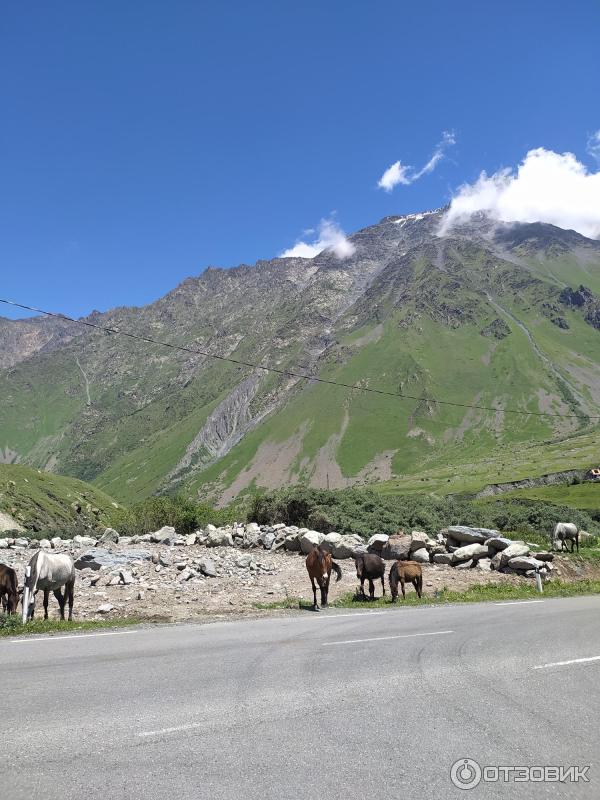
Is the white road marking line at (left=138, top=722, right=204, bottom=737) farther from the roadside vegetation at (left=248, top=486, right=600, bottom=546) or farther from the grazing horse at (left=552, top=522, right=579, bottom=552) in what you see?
the grazing horse at (left=552, top=522, right=579, bottom=552)

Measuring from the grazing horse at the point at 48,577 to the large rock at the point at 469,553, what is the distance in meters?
19.7

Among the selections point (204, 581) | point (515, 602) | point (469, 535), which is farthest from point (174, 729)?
point (469, 535)

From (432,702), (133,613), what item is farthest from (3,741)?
(133,613)

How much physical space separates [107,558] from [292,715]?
20.0m

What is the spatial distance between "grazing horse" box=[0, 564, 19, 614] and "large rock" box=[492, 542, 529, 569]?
22.2 metres

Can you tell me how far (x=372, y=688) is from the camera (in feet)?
26.2

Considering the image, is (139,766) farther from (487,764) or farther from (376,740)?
(487,764)

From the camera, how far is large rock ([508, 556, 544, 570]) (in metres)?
25.8

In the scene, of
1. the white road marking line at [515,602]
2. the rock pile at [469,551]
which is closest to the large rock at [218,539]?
the rock pile at [469,551]

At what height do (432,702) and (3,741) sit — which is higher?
(3,741)

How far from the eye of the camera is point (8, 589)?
16.2 metres

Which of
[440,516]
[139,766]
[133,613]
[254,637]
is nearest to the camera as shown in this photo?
[139,766]

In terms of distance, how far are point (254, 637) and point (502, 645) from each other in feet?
18.2

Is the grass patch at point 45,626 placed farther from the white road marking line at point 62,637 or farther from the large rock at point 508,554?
the large rock at point 508,554
